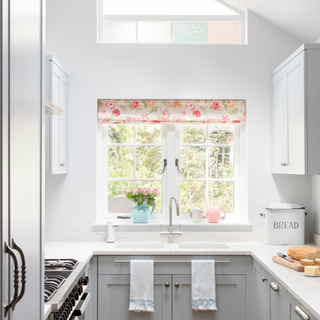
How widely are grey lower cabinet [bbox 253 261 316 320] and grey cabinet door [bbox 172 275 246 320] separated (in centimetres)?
14

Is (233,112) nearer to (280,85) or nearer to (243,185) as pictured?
(280,85)

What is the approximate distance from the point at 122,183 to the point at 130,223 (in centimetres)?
38

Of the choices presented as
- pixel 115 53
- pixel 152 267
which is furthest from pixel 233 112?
pixel 152 267

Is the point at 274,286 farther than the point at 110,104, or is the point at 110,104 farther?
the point at 110,104

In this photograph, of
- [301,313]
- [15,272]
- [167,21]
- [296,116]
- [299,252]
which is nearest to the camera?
[15,272]

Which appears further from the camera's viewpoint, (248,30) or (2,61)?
(248,30)

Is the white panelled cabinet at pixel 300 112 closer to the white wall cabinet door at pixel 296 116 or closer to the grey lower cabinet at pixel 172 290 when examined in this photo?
the white wall cabinet door at pixel 296 116

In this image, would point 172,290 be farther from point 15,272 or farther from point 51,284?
point 15,272

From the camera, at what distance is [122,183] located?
A: 3273 mm

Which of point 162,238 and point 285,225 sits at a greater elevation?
point 285,225

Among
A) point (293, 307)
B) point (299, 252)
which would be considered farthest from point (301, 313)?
point (299, 252)

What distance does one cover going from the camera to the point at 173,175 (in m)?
3.23

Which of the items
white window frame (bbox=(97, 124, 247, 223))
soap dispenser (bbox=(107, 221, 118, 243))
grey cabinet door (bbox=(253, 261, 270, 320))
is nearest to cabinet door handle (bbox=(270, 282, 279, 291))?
grey cabinet door (bbox=(253, 261, 270, 320))

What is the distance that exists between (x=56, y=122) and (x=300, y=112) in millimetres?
1770
